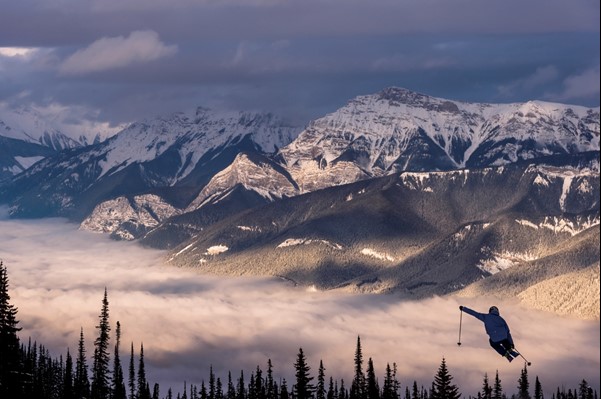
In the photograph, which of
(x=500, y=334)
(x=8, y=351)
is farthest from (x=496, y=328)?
(x=8, y=351)

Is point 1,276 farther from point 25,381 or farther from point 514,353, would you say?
point 514,353

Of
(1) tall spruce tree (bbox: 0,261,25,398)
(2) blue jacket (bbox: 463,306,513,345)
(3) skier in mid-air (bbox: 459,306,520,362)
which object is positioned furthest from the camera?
(1) tall spruce tree (bbox: 0,261,25,398)

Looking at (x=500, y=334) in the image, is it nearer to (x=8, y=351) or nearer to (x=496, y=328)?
(x=496, y=328)

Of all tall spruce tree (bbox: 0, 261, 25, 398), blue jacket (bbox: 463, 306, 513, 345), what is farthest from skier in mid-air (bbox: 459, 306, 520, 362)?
tall spruce tree (bbox: 0, 261, 25, 398)

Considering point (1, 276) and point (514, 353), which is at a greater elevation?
point (1, 276)

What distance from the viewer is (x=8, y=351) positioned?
17700 cm

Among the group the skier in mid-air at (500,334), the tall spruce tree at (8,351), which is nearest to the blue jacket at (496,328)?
the skier in mid-air at (500,334)

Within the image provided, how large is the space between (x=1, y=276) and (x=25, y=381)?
756 inches

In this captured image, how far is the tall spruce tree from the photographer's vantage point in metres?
175

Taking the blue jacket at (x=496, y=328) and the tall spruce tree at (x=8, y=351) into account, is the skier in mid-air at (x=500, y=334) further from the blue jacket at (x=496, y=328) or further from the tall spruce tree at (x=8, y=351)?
the tall spruce tree at (x=8, y=351)

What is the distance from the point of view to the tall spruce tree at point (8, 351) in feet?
573

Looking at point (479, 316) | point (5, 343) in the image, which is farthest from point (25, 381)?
point (479, 316)

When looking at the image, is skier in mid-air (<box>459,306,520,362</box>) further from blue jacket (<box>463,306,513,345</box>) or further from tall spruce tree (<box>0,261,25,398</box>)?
tall spruce tree (<box>0,261,25,398</box>)

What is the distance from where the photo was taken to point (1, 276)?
576ft
